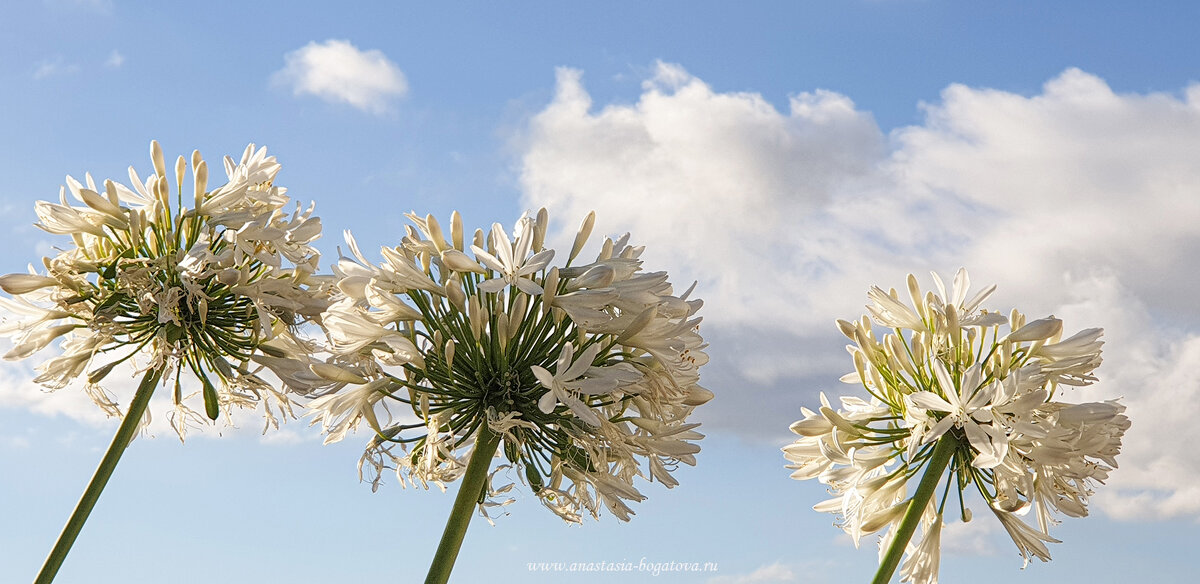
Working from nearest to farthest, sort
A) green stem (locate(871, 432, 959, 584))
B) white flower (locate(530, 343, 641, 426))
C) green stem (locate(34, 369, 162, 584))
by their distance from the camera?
1. white flower (locate(530, 343, 641, 426))
2. green stem (locate(871, 432, 959, 584))
3. green stem (locate(34, 369, 162, 584))

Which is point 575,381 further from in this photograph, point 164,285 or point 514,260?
point 164,285

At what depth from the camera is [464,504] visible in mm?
4012

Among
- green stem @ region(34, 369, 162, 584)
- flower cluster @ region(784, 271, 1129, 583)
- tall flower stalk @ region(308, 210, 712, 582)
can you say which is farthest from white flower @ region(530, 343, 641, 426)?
green stem @ region(34, 369, 162, 584)

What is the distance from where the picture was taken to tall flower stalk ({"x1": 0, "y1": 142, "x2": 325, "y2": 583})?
5090 mm

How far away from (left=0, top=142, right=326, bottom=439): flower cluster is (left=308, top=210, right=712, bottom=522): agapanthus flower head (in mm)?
1111

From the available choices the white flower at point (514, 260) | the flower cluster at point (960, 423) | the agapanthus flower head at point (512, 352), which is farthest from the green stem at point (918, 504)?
the white flower at point (514, 260)

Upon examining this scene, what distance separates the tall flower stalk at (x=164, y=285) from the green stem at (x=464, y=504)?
147cm

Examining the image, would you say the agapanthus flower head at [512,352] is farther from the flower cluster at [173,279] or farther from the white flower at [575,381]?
the flower cluster at [173,279]

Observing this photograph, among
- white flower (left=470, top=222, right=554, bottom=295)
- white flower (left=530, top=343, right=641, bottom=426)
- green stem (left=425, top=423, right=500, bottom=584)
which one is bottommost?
→ green stem (left=425, top=423, right=500, bottom=584)

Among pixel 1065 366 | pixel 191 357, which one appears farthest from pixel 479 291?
pixel 1065 366

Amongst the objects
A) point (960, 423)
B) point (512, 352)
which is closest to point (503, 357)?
point (512, 352)

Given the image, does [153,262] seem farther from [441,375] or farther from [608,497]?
[608,497]

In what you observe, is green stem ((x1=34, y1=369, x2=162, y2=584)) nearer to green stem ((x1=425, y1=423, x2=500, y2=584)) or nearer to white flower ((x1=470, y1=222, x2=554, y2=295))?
green stem ((x1=425, y1=423, x2=500, y2=584))

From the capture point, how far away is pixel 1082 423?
15.1 ft
